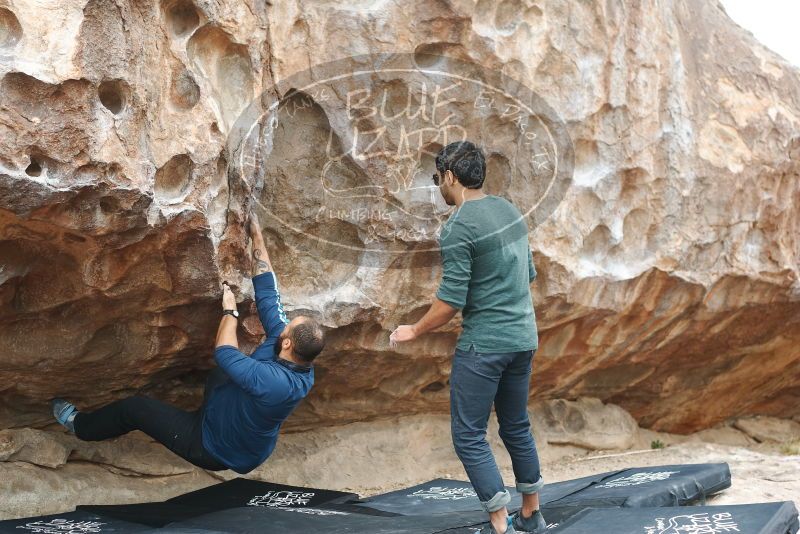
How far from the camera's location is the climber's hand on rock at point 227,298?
341 cm

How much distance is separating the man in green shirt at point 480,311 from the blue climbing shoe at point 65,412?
151 cm

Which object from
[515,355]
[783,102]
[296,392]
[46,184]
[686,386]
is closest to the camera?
[46,184]

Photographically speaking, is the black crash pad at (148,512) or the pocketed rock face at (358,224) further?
the black crash pad at (148,512)

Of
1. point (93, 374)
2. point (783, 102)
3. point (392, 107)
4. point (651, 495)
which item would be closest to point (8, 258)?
point (93, 374)

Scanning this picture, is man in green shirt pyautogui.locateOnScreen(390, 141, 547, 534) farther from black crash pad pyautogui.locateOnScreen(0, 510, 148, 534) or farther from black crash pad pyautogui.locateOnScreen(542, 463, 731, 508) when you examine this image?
black crash pad pyautogui.locateOnScreen(0, 510, 148, 534)

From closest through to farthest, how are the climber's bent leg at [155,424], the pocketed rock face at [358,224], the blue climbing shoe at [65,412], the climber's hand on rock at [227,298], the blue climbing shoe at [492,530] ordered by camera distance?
the pocketed rock face at [358,224] < the blue climbing shoe at [492,530] < the climber's hand on rock at [227,298] < the climber's bent leg at [155,424] < the blue climbing shoe at [65,412]

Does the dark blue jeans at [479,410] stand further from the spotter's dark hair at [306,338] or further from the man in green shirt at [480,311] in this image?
the spotter's dark hair at [306,338]

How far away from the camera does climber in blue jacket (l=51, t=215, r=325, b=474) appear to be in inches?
131

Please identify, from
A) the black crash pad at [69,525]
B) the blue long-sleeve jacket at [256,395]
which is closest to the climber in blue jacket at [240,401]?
the blue long-sleeve jacket at [256,395]

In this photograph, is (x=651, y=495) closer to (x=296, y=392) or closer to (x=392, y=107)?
(x=296, y=392)

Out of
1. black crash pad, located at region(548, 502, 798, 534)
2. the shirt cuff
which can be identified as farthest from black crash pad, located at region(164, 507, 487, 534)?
the shirt cuff

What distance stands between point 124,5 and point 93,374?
1.54 m

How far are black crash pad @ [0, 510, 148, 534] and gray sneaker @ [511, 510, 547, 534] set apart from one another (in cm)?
132

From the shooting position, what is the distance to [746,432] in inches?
252
